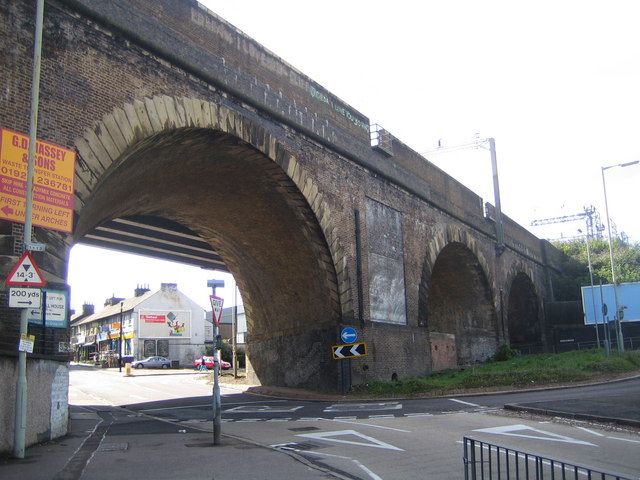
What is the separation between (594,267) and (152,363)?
4243cm

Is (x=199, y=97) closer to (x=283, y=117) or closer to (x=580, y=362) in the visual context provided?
(x=283, y=117)

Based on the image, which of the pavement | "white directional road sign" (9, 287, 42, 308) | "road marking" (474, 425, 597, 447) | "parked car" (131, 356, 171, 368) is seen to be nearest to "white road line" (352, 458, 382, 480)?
the pavement

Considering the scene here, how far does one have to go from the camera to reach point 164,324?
67.9 meters

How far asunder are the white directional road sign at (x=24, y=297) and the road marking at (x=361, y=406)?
10.6m

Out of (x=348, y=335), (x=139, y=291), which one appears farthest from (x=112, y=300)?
(x=348, y=335)

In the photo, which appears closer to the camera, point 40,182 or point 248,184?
point 40,182

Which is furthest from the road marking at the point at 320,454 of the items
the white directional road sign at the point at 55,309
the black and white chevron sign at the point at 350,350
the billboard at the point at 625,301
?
the billboard at the point at 625,301

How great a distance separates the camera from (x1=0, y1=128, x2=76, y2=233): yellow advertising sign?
11234 millimetres

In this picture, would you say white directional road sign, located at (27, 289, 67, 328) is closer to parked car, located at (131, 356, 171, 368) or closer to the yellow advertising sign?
the yellow advertising sign

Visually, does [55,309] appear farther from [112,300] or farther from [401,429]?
[112,300]

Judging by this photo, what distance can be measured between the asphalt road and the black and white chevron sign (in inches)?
60.9

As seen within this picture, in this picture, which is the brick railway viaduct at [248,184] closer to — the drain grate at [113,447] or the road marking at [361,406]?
the drain grate at [113,447]

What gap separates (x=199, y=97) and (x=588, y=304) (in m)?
38.3

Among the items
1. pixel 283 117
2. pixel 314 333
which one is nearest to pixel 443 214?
pixel 314 333
